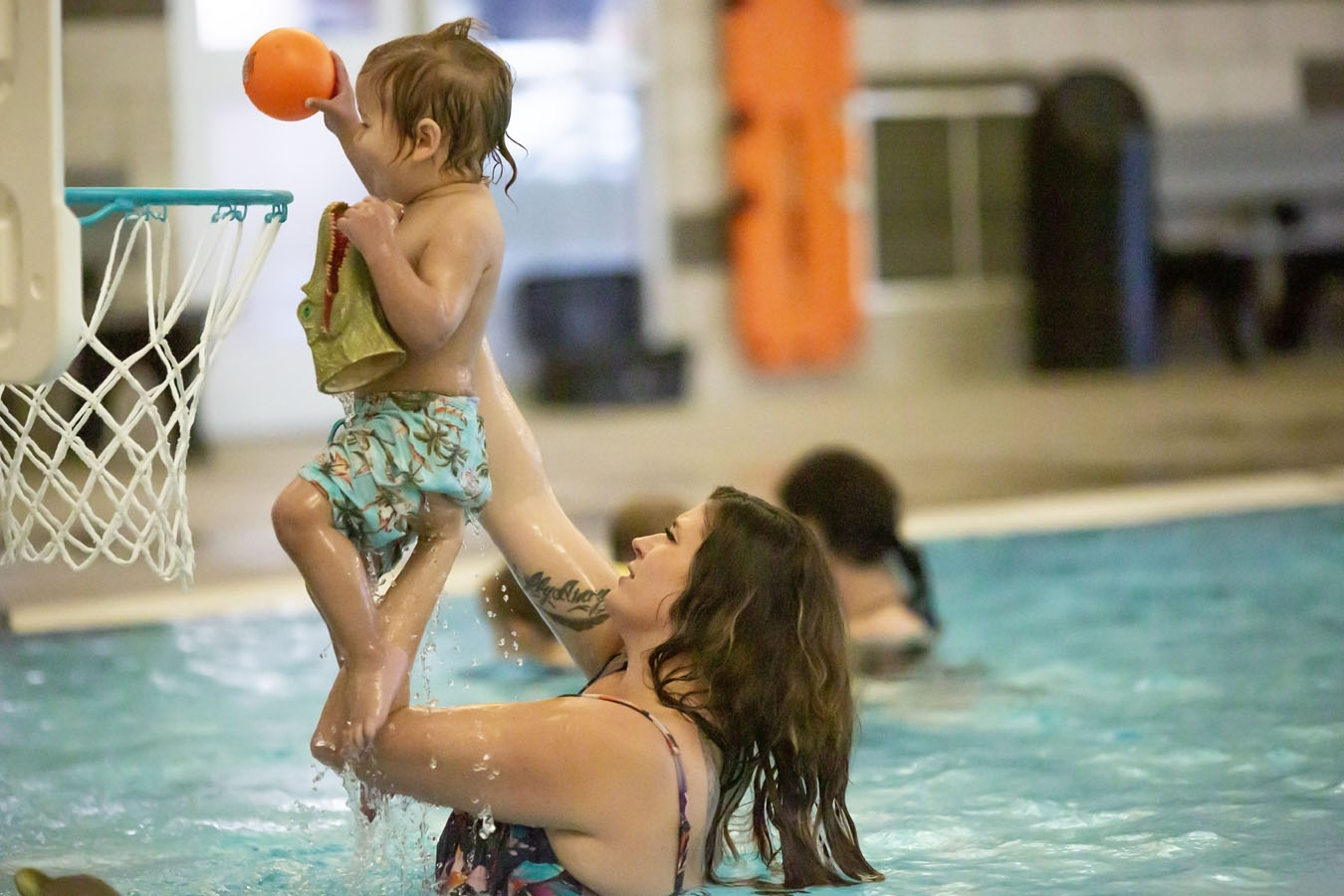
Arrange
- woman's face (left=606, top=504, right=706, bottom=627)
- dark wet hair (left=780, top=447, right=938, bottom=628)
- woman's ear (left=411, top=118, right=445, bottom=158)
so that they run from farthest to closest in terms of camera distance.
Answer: dark wet hair (left=780, top=447, right=938, bottom=628) < woman's face (left=606, top=504, right=706, bottom=627) < woman's ear (left=411, top=118, right=445, bottom=158)

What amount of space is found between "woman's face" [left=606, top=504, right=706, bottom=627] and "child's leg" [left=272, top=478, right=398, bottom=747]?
0.41m

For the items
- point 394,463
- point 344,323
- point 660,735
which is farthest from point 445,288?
point 660,735

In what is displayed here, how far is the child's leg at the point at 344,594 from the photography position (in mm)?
2285

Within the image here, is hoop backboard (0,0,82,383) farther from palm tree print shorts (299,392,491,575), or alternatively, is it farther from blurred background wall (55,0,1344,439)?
blurred background wall (55,0,1344,439)

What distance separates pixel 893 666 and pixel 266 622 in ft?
6.75

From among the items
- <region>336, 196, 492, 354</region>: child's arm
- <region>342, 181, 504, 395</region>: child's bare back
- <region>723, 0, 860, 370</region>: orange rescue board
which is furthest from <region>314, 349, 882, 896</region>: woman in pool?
<region>723, 0, 860, 370</region>: orange rescue board

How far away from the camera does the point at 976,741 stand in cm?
389

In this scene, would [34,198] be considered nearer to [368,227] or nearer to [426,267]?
[368,227]

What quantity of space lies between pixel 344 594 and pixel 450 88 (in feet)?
2.51

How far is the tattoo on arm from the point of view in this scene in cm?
275

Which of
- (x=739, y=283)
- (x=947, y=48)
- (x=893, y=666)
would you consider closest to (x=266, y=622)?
(x=893, y=666)

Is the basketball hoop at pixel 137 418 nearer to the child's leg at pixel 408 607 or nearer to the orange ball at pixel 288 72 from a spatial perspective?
the orange ball at pixel 288 72

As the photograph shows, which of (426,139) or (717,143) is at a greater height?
(717,143)

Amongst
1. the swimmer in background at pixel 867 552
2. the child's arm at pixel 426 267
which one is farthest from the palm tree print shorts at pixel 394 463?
the swimmer in background at pixel 867 552
